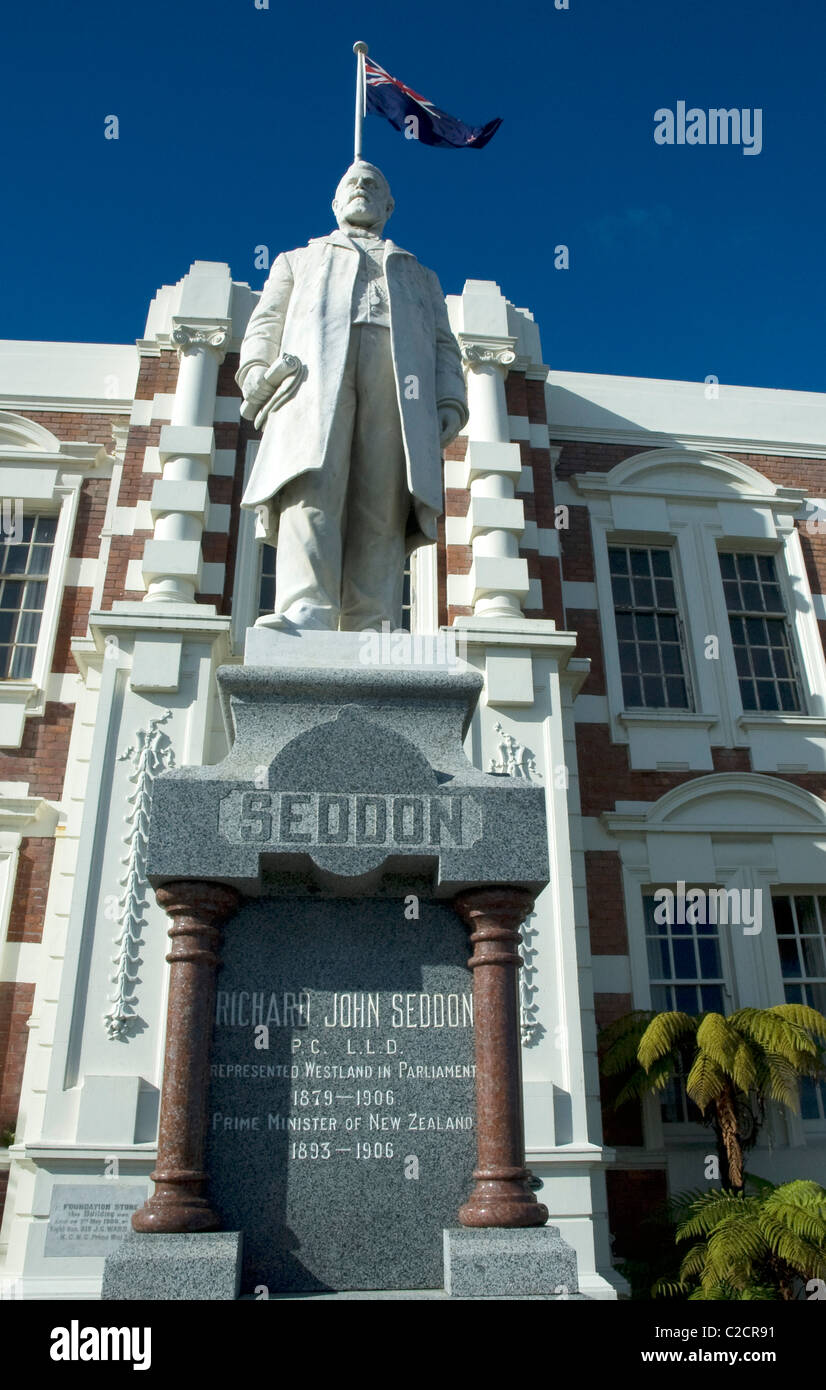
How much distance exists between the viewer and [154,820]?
13.8 ft

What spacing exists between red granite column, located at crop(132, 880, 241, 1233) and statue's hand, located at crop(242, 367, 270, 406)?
2.81m

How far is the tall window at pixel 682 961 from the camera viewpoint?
37.2 ft

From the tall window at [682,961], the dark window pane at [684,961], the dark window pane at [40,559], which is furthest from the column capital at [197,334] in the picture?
the dark window pane at [684,961]

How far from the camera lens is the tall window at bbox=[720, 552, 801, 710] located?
43.7 feet

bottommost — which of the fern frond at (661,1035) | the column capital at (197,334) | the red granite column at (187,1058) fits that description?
the red granite column at (187,1058)

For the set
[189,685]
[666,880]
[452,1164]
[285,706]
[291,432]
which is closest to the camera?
[452,1164]

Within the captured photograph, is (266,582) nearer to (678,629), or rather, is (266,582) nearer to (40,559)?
(40,559)

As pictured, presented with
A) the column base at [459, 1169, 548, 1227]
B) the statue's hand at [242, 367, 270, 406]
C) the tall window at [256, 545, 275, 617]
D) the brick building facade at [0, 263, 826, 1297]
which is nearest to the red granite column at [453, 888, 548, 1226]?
the column base at [459, 1169, 548, 1227]

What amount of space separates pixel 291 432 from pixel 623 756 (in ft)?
24.9

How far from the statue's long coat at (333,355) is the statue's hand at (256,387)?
0.07 metres

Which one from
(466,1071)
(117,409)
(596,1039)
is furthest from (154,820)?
(117,409)

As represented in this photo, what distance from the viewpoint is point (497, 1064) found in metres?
4.06

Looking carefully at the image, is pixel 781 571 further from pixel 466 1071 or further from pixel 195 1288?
pixel 195 1288

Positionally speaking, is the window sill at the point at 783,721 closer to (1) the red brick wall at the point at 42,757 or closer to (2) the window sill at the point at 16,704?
(1) the red brick wall at the point at 42,757
